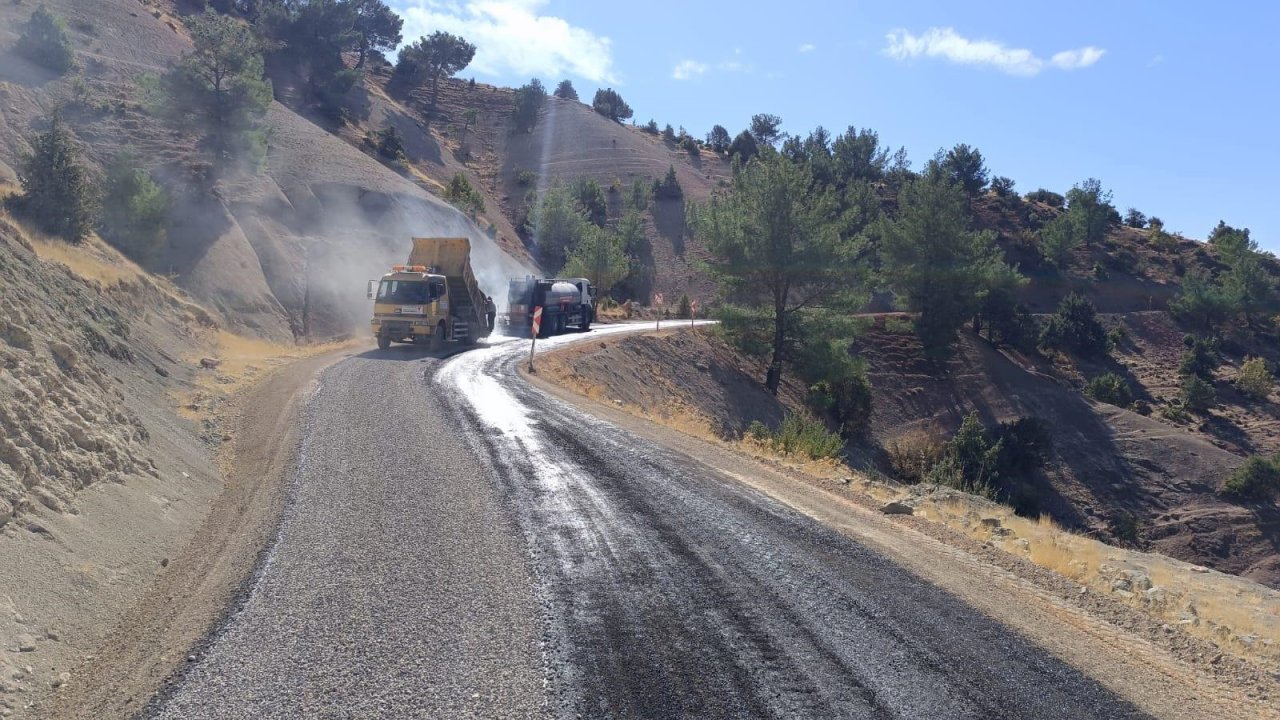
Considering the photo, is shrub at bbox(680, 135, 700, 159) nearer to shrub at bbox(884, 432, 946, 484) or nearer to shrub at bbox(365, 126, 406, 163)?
shrub at bbox(365, 126, 406, 163)

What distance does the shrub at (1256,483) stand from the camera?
39.1 meters

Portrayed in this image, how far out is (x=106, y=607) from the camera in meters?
6.79

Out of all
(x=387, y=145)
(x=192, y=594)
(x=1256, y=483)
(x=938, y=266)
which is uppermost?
(x=387, y=145)

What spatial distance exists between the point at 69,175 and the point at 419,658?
28578 mm

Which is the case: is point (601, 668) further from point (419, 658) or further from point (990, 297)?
point (990, 297)

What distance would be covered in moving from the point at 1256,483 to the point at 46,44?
2648 inches

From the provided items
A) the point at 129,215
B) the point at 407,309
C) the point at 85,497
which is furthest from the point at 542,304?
the point at 85,497

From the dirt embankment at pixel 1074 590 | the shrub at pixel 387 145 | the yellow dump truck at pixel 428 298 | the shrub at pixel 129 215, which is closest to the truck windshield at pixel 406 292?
the yellow dump truck at pixel 428 298

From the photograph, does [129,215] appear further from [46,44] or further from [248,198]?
[46,44]

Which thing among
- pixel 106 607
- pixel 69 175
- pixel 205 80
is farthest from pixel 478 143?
pixel 106 607

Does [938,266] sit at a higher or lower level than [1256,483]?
higher

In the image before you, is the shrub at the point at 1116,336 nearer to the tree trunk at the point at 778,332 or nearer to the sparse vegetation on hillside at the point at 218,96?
the tree trunk at the point at 778,332

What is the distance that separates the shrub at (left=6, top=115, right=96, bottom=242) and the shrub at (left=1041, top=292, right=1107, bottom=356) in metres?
57.8

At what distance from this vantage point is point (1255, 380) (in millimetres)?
58906
